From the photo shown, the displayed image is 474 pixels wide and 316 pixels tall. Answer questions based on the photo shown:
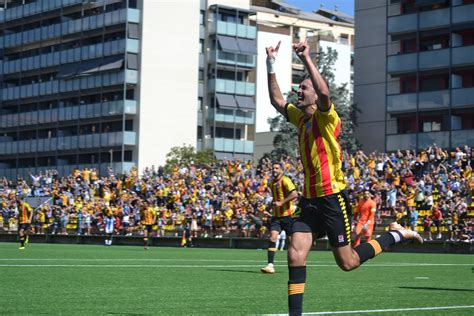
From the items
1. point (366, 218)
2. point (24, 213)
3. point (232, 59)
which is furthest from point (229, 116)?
point (366, 218)

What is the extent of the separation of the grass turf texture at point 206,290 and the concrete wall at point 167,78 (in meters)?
63.5

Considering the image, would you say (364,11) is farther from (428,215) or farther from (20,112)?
(20,112)

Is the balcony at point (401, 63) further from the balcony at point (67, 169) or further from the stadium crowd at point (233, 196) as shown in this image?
the balcony at point (67, 169)

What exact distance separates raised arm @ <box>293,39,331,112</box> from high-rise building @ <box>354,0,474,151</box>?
46538 mm

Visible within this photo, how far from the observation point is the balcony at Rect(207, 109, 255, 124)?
89.2 m

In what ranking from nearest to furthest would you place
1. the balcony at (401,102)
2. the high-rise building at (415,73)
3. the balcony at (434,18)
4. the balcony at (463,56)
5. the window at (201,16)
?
the balcony at (463,56) → the high-rise building at (415,73) → the balcony at (434,18) → the balcony at (401,102) → the window at (201,16)

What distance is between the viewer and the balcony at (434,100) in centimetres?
5741

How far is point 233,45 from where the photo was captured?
294 ft

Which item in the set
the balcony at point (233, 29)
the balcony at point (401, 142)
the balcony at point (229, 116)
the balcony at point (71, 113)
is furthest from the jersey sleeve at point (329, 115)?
the balcony at point (233, 29)

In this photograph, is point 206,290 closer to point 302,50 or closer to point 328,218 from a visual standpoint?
point 328,218

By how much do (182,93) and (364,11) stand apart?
25.5 metres

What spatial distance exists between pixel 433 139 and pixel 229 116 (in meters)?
34.8

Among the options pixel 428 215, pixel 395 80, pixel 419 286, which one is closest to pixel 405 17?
pixel 395 80

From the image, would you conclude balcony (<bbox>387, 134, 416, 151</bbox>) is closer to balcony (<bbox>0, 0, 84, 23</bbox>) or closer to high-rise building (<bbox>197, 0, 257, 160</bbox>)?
high-rise building (<bbox>197, 0, 257, 160</bbox>)
